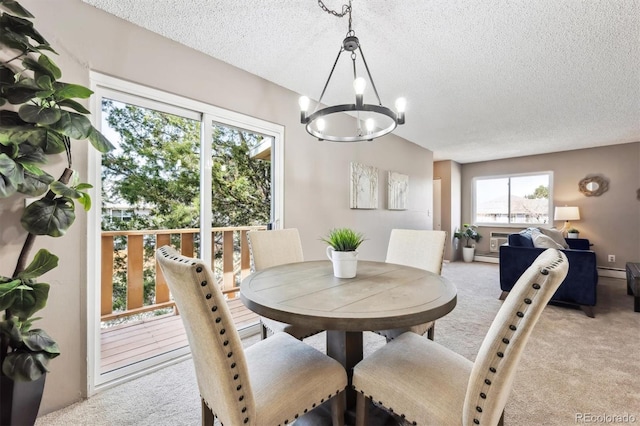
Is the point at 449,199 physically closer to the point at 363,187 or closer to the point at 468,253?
the point at 468,253

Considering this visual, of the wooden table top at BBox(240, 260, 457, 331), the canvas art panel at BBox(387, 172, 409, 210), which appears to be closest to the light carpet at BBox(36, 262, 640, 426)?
the wooden table top at BBox(240, 260, 457, 331)

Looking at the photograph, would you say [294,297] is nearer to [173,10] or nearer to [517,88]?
[173,10]

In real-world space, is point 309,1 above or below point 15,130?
above

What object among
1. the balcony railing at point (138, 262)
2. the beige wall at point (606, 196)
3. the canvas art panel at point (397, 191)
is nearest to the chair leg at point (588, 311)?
the canvas art panel at point (397, 191)

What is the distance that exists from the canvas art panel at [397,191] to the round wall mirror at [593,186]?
3.67 meters

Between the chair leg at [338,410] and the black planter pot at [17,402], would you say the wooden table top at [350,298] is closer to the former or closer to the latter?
the chair leg at [338,410]

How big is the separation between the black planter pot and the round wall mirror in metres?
7.72

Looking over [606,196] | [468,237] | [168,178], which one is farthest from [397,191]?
[606,196]

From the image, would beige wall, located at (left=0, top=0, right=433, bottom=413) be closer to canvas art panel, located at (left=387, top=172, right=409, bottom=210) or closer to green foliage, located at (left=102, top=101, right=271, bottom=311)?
green foliage, located at (left=102, top=101, right=271, bottom=311)

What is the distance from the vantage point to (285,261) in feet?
7.64

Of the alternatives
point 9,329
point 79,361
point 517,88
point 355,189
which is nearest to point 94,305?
point 79,361

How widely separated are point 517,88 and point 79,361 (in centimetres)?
423

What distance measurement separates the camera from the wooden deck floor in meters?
2.14

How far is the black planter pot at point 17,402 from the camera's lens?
1.24 meters
